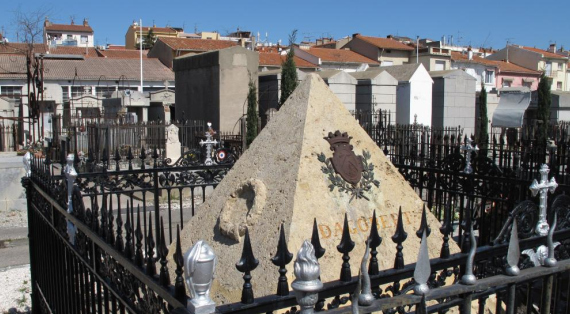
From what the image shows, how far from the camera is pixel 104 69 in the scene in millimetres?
33562

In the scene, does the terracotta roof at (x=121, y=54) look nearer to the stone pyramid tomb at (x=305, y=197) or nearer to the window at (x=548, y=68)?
the window at (x=548, y=68)

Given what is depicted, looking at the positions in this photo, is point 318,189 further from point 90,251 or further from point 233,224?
point 90,251

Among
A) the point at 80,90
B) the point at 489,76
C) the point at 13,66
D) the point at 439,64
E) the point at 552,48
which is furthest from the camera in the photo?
the point at 552,48

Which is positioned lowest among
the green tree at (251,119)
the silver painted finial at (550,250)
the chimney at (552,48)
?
the silver painted finial at (550,250)

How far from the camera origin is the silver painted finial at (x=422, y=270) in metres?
1.62

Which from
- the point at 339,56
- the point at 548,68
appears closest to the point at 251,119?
the point at 339,56

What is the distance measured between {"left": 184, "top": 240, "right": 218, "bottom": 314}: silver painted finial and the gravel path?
4550 mm

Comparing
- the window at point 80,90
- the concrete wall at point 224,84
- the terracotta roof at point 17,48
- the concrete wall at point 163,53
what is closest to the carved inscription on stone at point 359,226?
the terracotta roof at point 17,48

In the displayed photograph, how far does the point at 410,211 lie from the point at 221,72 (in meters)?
15.1

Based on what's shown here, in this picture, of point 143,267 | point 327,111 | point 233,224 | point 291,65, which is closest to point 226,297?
point 233,224

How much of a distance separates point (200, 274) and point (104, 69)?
34.8 metres

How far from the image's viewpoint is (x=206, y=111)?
740 inches

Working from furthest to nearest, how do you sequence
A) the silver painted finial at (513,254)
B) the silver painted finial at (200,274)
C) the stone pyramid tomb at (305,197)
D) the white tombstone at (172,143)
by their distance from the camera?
the white tombstone at (172,143)
the stone pyramid tomb at (305,197)
the silver painted finial at (513,254)
the silver painted finial at (200,274)

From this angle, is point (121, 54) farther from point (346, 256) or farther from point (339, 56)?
point (346, 256)
